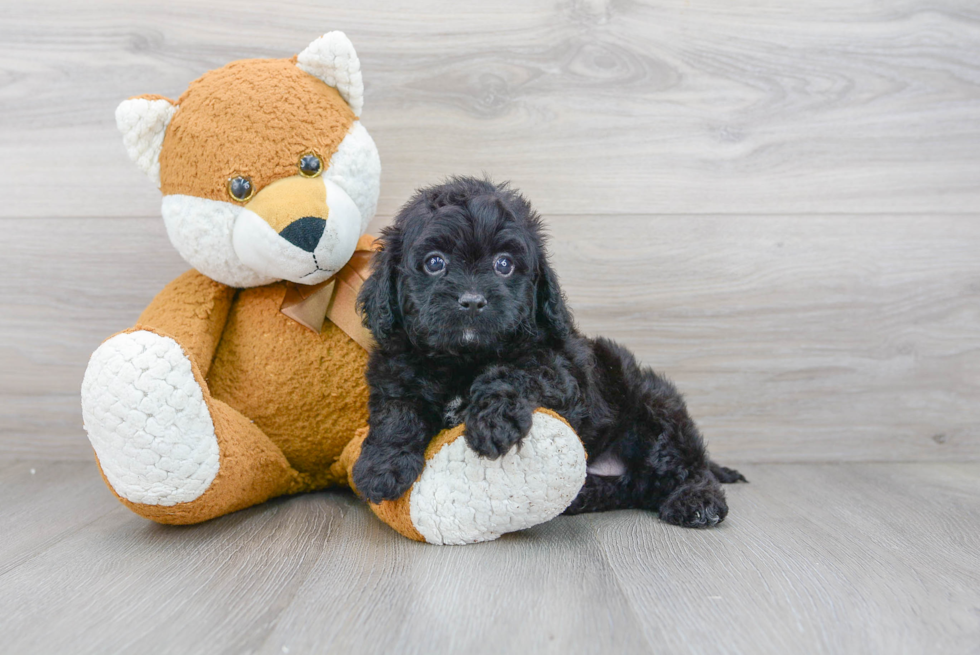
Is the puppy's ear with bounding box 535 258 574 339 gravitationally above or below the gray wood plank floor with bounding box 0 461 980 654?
above

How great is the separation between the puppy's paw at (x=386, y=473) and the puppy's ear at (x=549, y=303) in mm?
338

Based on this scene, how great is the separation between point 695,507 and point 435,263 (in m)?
0.72

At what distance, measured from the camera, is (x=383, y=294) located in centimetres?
121

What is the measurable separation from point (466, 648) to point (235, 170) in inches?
38.3

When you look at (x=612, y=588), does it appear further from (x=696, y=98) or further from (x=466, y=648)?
(x=696, y=98)

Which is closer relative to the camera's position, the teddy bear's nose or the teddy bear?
the teddy bear

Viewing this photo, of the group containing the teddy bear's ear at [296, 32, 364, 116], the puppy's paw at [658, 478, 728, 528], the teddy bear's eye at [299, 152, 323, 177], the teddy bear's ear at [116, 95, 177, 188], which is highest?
the teddy bear's ear at [296, 32, 364, 116]

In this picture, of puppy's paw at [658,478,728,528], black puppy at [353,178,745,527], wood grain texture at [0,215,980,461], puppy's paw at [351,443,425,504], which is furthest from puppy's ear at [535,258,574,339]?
wood grain texture at [0,215,980,461]

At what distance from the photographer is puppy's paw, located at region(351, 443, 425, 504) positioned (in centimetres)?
115

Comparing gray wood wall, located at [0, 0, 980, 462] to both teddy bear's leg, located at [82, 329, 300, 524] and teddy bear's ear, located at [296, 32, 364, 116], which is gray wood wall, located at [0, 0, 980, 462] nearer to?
teddy bear's ear, located at [296, 32, 364, 116]

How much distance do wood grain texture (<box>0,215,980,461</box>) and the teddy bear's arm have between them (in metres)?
0.39

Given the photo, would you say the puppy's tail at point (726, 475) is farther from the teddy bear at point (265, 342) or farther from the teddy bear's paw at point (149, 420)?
the teddy bear's paw at point (149, 420)

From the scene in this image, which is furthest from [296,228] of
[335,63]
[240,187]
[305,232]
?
[335,63]

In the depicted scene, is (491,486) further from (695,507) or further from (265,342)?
(265,342)
